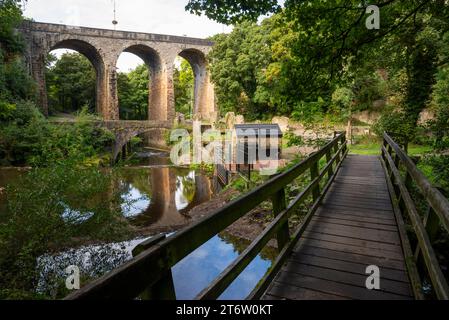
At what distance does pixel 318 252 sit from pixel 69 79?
4356 cm

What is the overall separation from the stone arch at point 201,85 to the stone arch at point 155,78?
3.42 metres

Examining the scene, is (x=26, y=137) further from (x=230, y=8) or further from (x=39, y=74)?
(x=230, y=8)

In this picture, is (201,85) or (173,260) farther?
(201,85)

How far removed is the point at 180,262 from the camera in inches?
364

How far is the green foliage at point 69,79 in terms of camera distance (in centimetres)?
4006

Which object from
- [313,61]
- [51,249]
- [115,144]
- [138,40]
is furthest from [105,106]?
[313,61]

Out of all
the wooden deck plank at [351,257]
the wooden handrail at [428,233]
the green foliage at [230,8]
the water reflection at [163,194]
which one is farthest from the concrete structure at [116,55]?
the wooden handrail at [428,233]

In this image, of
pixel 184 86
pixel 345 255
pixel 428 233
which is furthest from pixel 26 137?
pixel 184 86

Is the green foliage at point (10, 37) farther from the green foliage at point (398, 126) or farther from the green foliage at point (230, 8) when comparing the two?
the green foliage at point (398, 126)

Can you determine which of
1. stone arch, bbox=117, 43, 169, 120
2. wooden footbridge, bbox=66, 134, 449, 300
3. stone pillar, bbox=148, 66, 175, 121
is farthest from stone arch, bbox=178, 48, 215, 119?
wooden footbridge, bbox=66, 134, 449, 300

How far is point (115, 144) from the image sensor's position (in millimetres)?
28609

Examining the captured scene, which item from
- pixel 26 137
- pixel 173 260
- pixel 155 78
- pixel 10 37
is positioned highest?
pixel 10 37

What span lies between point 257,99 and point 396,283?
29648mm

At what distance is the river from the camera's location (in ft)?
23.1
